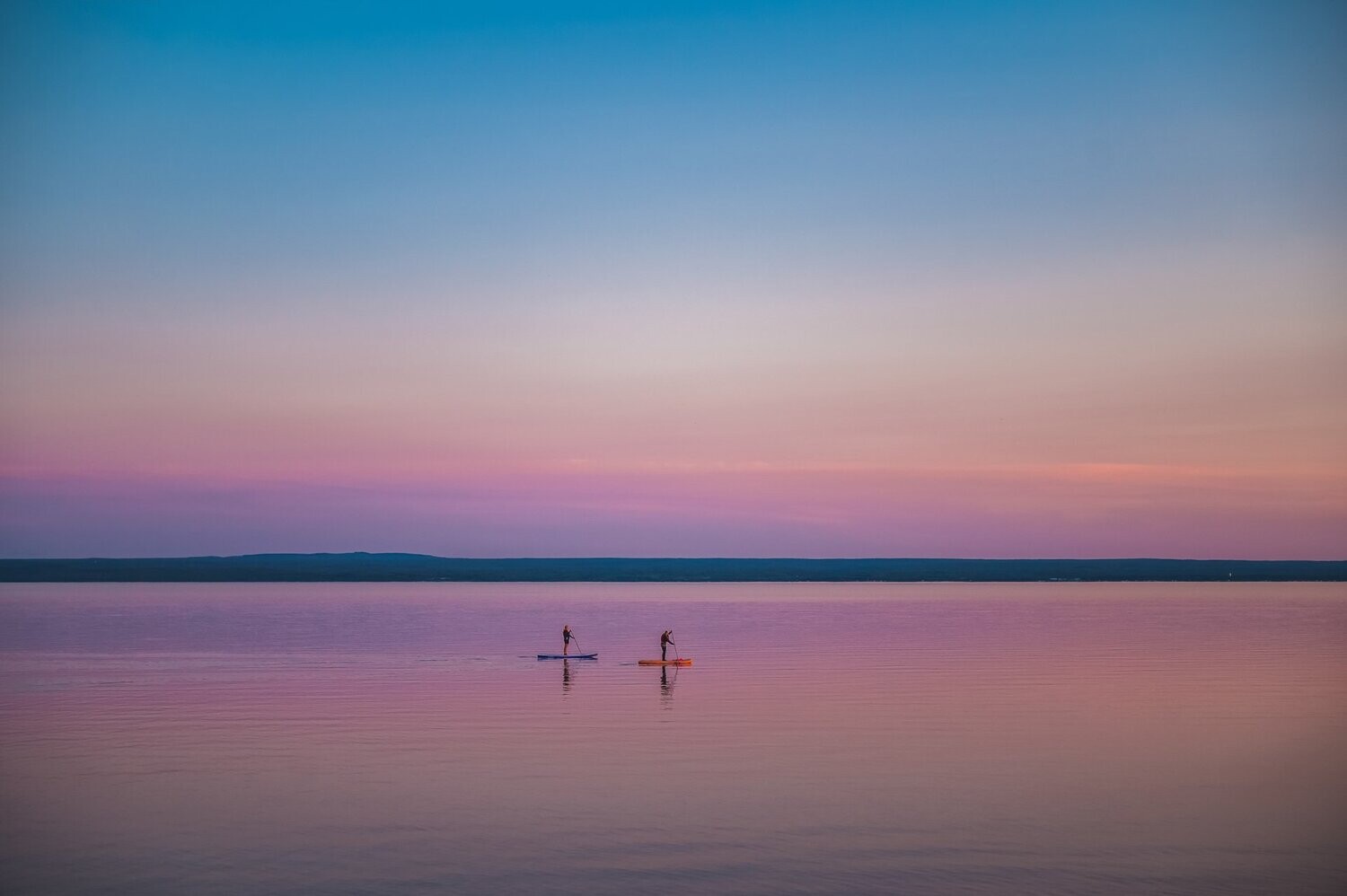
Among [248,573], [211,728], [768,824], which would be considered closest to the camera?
[768,824]

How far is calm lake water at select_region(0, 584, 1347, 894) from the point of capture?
14.9 m

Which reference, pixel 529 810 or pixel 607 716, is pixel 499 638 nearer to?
pixel 607 716

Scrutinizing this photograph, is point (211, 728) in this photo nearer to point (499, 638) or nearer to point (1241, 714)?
point (1241, 714)

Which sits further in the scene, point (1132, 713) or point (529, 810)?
point (1132, 713)

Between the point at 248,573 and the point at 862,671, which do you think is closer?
the point at 862,671

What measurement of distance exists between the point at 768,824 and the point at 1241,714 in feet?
48.7

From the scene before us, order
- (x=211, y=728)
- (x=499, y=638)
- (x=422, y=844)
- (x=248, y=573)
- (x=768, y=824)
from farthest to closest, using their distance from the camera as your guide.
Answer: (x=248, y=573) < (x=499, y=638) < (x=211, y=728) < (x=768, y=824) < (x=422, y=844)

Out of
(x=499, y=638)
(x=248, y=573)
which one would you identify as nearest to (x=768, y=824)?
(x=499, y=638)

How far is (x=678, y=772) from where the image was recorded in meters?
20.4

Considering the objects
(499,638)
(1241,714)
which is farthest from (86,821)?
(499,638)

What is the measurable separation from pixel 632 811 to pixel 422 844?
9.72ft

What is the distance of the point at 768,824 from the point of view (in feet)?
55.5

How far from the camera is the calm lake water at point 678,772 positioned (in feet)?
48.7

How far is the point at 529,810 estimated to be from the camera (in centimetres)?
1762
